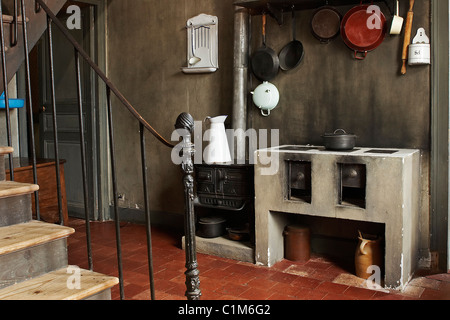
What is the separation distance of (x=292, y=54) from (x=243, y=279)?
1.99 meters

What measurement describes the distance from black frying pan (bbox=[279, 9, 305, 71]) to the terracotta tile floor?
1709 millimetres

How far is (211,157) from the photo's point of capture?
408 cm

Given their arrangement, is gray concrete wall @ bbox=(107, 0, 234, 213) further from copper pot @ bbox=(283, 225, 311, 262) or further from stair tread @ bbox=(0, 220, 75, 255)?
stair tread @ bbox=(0, 220, 75, 255)

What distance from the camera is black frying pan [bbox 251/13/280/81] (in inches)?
162

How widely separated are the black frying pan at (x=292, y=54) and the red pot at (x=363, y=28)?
0.42 meters

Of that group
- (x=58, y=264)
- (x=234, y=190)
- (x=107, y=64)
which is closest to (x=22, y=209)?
(x=58, y=264)

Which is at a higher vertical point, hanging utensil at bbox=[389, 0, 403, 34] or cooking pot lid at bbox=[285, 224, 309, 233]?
hanging utensil at bbox=[389, 0, 403, 34]

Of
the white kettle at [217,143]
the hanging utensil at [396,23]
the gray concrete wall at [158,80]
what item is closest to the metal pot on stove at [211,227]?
the white kettle at [217,143]

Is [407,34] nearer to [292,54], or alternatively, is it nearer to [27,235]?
[292,54]

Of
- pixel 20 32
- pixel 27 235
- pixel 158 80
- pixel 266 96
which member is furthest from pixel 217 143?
pixel 27 235

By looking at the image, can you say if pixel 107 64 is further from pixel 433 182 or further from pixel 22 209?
pixel 433 182

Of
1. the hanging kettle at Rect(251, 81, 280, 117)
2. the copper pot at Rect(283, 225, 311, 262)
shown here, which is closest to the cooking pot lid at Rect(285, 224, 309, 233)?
the copper pot at Rect(283, 225, 311, 262)

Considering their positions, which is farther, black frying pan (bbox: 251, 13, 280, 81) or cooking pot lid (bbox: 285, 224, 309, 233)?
black frying pan (bbox: 251, 13, 280, 81)
